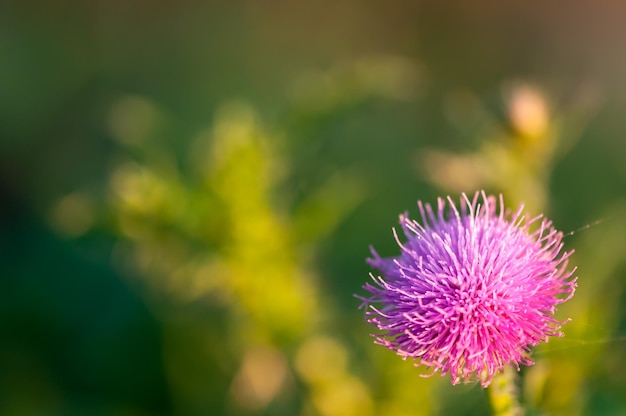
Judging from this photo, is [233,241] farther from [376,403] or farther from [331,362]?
[376,403]

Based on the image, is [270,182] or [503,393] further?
[270,182]

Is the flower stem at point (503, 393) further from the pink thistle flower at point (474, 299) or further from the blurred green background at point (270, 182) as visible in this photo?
the blurred green background at point (270, 182)

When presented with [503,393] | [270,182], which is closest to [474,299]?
[503,393]

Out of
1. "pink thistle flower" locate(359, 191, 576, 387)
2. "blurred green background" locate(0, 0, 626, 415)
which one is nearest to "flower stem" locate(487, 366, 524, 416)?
"pink thistle flower" locate(359, 191, 576, 387)

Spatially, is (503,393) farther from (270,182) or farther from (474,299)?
(270,182)

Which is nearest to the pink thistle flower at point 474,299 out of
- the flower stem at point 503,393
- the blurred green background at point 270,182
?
the flower stem at point 503,393

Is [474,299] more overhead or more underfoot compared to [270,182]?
more underfoot

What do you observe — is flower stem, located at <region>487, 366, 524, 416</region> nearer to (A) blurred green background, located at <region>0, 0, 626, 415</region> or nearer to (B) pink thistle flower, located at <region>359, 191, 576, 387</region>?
(B) pink thistle flower, located at <region>359, 191, 576, 387</region>
